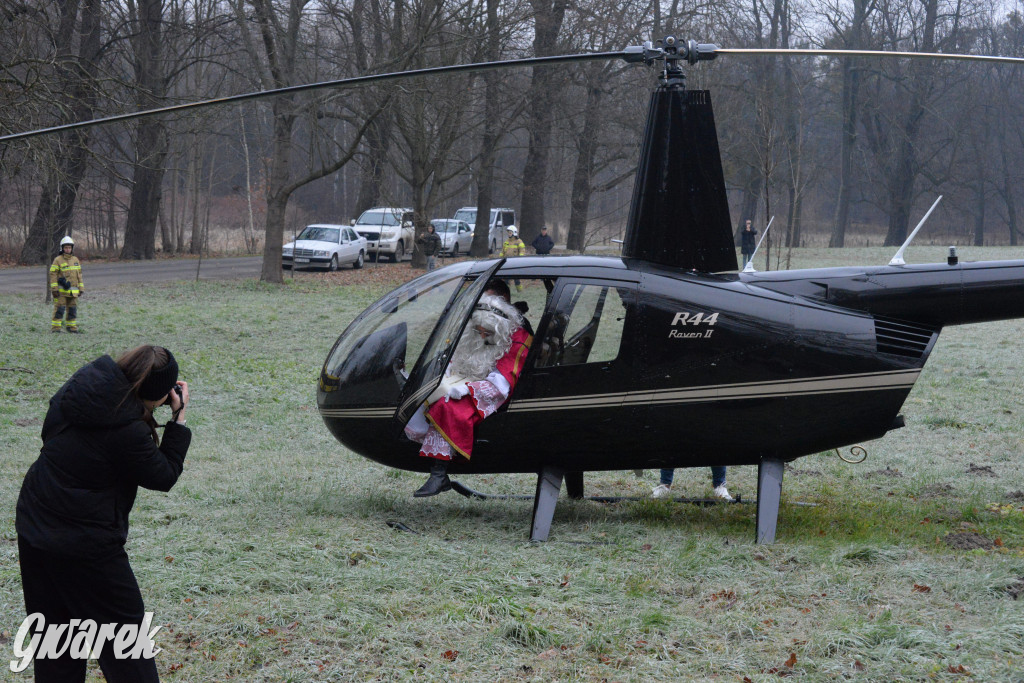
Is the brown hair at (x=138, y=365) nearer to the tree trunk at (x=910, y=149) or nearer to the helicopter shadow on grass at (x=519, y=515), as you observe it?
the helicopter shadow on grass at (x=519, y=515)

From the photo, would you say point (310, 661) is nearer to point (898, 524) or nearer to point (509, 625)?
point (509, 625)

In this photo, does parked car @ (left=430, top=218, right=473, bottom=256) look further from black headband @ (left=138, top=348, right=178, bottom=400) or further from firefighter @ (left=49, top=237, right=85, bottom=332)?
black headband @ (left=138, top=348, right=178, bottom=400)

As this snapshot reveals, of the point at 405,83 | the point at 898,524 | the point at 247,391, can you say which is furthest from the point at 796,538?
the point at 405,83

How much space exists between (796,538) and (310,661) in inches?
147

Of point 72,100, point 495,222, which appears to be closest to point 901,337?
point 72,100

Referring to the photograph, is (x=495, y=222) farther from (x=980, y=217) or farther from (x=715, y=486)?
(x=715, y=486)

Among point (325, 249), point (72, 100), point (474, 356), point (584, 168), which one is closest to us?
point (474, 356)

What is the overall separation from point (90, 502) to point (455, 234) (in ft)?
107

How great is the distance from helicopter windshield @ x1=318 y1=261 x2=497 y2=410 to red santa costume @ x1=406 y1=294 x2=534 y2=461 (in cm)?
28

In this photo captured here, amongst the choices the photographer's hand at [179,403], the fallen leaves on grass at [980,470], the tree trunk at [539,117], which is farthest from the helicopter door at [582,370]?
the tree trunk at [539,117]

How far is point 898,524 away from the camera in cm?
713

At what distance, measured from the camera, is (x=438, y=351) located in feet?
22.4

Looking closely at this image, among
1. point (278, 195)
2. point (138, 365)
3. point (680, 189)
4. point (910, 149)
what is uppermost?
point (910, 149)

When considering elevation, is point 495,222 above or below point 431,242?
above
